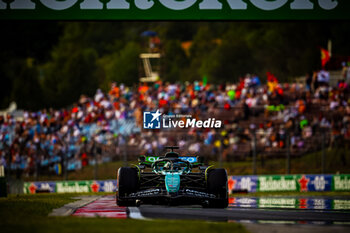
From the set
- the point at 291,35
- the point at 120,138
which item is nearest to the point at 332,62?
the point at 120,138

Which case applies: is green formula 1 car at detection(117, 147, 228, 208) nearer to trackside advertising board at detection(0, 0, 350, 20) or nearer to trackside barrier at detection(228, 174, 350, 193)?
trackside advertising board at detection(0, 0, 350, 20)

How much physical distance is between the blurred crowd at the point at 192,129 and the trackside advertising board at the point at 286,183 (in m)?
1.08

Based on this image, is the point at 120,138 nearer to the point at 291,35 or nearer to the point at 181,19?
the point at 181,19

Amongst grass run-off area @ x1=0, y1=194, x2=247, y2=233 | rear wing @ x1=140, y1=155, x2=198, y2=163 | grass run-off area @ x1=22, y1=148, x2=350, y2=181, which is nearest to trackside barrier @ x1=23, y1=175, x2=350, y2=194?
grass run-off area @ x1=22, y1=148, x2=350, y2=181

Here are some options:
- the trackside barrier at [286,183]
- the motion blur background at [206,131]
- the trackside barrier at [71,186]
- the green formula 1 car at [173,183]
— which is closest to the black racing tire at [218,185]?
the green formula 1 car at [173,183]

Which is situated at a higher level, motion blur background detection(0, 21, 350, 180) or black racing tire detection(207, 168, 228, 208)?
motion blur background detection(0, 21, 350, 180)

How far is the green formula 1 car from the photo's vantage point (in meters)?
12.7

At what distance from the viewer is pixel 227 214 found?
1230 cm

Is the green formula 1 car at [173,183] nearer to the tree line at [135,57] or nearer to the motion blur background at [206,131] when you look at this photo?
the motion blur background at [206,131]

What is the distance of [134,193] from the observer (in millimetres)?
13141

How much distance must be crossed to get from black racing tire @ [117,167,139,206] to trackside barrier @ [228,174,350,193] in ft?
36.0

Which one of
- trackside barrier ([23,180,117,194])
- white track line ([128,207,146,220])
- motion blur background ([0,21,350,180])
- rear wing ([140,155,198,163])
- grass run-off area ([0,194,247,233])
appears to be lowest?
grass run-off area ([0,194,247,233])

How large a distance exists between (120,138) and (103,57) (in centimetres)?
6902

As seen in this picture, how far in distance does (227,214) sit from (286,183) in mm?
12196
